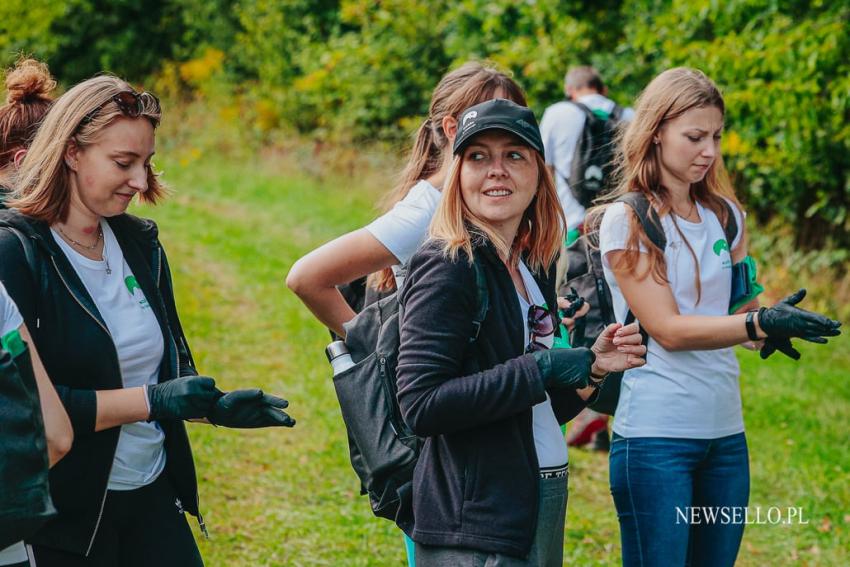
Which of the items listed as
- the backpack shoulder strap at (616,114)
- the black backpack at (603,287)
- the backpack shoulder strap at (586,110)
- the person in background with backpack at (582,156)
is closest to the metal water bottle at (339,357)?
the black backpack at (603,287)

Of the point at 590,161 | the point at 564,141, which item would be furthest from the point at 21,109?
the point at 564,141

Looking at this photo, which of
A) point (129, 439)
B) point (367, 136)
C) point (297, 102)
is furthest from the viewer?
point (297, 102)

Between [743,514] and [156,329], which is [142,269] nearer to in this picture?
[156,329]

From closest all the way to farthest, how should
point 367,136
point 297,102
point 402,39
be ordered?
point 402,39
point 367,136
point 297,102

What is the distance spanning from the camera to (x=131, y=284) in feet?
9.95

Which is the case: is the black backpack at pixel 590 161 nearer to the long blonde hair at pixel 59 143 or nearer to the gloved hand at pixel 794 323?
the gloved hand at pixel 794 323

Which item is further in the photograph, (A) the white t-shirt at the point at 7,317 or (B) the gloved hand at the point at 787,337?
(B) the gloved hand at the point at 787,337

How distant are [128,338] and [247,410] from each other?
Answer: 0.40m

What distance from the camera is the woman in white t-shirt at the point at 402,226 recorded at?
11.2 feet

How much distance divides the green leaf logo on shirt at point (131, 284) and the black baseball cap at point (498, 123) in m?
0.98

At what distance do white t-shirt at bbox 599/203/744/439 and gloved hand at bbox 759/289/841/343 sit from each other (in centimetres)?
27

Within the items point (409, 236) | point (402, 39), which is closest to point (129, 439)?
point (409, 236)

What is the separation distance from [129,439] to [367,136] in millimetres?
15292

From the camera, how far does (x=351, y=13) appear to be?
16.9 metres
